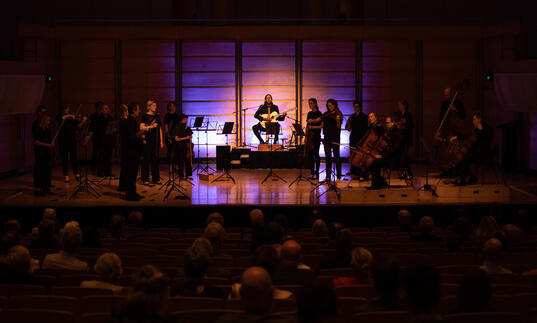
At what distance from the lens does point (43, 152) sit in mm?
10891

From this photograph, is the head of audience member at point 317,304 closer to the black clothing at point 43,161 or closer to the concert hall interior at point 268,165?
the concert hall interior at point 268,165

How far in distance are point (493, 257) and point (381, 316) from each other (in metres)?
2.06

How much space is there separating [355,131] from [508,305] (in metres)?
8.84

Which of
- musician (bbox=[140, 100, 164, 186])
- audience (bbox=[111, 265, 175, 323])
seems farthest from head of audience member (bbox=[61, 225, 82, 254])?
musician (bbox=[140, 100, 164, 186])

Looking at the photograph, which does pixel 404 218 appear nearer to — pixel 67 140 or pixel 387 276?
pixel 387 276

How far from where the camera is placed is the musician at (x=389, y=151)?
10.6m

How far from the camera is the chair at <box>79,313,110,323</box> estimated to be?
141 inches

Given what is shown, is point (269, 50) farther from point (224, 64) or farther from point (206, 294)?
point (206, 294)

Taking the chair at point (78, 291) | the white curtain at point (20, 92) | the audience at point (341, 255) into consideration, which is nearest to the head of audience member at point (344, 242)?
the audience at point (341, 255)

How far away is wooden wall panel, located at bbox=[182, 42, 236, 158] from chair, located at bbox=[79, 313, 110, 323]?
43.0 ft

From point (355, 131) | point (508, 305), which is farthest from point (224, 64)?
point (508, 305)

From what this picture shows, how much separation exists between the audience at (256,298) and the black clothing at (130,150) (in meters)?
7.80

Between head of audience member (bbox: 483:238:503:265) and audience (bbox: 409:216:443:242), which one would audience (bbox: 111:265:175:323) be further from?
audience (bbox: 409:216:443:242)

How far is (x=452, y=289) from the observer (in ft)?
14.6
